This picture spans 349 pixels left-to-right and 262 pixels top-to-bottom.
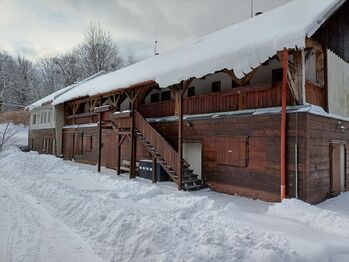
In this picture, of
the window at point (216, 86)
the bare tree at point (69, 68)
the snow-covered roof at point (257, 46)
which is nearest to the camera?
the snow-covered roof at point (257, 46)

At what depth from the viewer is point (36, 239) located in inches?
242

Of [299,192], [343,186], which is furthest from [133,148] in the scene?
[343,186]

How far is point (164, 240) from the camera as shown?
5.46 metres

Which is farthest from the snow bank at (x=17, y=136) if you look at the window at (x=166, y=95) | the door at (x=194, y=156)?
the door at (x=194, y=156)

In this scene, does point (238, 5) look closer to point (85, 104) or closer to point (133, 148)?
point (85, 104)

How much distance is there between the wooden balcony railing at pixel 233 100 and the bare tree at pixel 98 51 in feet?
128

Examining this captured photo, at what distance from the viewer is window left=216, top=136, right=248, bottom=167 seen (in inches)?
454

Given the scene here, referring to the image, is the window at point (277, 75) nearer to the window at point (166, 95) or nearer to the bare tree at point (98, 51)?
the window at point (166, 95)

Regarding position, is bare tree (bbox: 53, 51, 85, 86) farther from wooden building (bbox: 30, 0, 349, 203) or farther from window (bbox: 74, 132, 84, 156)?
wooden building (bbox: 30, 0, 349, 203)

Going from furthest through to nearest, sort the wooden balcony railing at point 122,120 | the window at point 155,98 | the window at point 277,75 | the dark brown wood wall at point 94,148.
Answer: the window at point 155,98 < the dark brown wood wall at point 94,148 < the wooden balcony railing at point 122,120 < the window at point 277,75

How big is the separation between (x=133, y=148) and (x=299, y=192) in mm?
8640

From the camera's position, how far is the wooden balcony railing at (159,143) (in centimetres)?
1299

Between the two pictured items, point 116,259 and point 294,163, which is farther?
point 294,163

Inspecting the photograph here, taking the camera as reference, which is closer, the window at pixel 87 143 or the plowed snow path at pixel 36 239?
the plowed snow path at pixel 36 239
